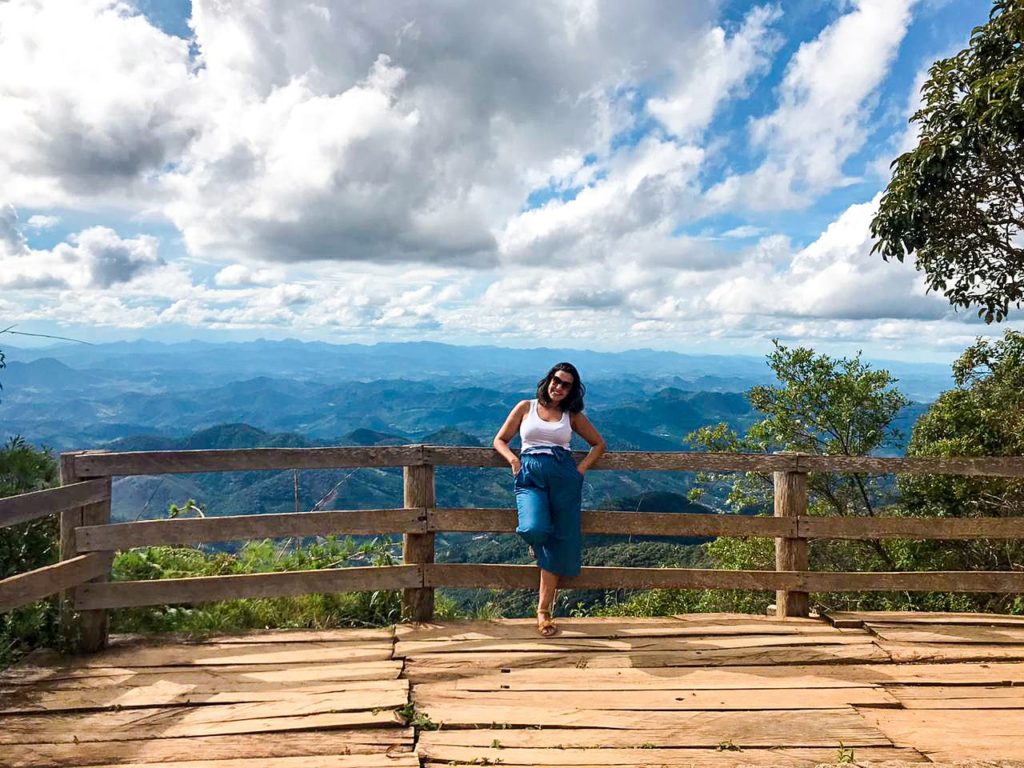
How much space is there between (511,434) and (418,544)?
1156 mm

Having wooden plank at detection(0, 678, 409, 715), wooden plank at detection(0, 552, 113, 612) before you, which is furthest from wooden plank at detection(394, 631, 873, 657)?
wooden plank at detection(0, 552, 113, 612)

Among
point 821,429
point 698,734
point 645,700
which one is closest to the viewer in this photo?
point 698,734

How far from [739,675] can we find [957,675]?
151 cm

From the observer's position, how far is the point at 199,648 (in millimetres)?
4926

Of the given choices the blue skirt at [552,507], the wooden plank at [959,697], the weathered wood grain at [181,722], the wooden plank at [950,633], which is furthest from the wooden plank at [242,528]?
the wooden plank at [950,633]

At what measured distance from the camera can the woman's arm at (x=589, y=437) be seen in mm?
5293

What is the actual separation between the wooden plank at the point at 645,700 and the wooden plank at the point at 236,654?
76 centimetres

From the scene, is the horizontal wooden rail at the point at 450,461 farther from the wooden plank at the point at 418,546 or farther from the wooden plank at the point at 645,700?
the wooden plank at the point at 645,700

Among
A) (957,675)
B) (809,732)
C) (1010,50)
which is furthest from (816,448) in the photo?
(809,732)

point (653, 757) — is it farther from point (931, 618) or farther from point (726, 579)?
point (931, 618)

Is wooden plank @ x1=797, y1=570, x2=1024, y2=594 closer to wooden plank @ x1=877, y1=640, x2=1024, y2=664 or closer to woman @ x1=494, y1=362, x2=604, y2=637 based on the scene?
wooden plank @ x1=877, y1=640, x2=1024, y2=664

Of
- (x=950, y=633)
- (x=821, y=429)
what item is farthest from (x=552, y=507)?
(x=821, y=429)

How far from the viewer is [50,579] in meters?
4.59

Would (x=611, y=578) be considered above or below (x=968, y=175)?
below
